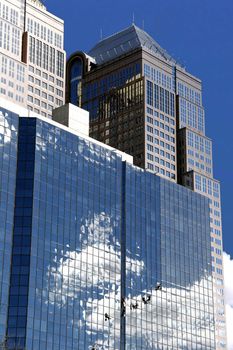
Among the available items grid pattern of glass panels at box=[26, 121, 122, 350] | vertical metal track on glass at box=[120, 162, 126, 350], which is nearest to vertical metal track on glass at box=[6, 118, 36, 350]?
grid pattern of glass panels at box=[26, 121, 122, 350]

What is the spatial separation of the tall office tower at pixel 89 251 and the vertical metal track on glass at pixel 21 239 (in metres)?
0.18

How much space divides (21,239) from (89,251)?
15982mm

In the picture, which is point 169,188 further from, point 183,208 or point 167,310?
point 167,310

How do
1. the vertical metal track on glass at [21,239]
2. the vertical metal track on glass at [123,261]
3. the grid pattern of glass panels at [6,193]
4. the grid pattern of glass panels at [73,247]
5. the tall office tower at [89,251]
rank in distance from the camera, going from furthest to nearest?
the vertical metal track on glass at [123,261] → the grid pattern of glass panels at [73,247] → the tall office tower at [89,251] → the grid pattern of glass panels at [6,193] → the vertical metal track on glass at [21,239]

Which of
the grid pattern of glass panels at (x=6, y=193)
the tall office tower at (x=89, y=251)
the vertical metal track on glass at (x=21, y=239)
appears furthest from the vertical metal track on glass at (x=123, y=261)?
the grid pattern of glass panels at (x=6, y=193)

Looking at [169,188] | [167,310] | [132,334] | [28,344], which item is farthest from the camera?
[169,188]

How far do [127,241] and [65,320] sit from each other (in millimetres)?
25765

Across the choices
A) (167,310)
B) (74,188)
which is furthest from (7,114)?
(167,310)

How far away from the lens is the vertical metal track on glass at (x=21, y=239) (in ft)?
447

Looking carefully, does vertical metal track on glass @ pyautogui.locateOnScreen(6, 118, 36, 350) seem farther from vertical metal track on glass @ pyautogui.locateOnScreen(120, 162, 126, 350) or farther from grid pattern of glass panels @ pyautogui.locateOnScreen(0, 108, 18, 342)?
vertical metal track on glass @ pyautogui.locateOnScreen(120, 162, 126, 350)

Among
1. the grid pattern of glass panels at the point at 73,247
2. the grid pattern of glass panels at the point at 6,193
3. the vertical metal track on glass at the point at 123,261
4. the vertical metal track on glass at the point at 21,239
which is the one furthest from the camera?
the vertical metal track on glass at the point at 123,261

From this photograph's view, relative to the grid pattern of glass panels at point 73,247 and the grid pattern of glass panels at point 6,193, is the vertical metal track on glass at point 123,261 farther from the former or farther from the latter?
the grid pattern of glass panels at point 6,193

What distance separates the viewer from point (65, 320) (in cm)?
14375

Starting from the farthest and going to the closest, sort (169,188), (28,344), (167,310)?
(169,188) → (167,310) → (28,344)
